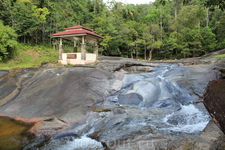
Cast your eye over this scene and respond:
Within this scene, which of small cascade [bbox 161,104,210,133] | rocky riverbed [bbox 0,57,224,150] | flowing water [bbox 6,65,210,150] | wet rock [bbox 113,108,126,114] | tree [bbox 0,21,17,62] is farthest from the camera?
tree [bbox 0,21,17,62]

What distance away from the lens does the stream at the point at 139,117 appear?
4668 millimetres

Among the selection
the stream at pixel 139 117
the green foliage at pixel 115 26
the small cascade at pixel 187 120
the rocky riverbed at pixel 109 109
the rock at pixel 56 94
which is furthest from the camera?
the green foliage at pixel 115 26

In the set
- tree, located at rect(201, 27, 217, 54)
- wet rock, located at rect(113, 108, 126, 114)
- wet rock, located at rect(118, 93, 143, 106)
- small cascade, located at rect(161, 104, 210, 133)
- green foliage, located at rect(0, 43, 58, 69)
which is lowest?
small cascade, located at rect(161, 104, 210, 133)

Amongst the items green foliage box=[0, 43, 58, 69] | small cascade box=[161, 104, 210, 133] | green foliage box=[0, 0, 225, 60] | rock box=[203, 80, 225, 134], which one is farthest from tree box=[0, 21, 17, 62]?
rock box=[203, 80, 225, 134]

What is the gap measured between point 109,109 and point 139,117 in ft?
5.06

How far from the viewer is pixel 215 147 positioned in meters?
3.40

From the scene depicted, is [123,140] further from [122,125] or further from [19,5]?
[19,5]

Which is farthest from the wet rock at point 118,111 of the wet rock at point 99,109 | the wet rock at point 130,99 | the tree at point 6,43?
the tree at point 6,43

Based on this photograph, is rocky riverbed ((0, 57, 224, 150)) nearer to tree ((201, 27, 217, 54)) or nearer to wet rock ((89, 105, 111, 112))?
wet rock ((89, 105, 111, 112))

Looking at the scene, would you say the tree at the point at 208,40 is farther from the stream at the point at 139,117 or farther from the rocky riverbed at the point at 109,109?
the stream at the point at 139,117

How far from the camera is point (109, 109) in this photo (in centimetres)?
697

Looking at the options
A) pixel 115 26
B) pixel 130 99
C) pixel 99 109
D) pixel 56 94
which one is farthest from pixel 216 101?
pixel 115 26

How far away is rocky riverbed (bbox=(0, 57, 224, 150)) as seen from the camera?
453 centimetres

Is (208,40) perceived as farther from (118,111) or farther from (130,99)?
(118,111)
